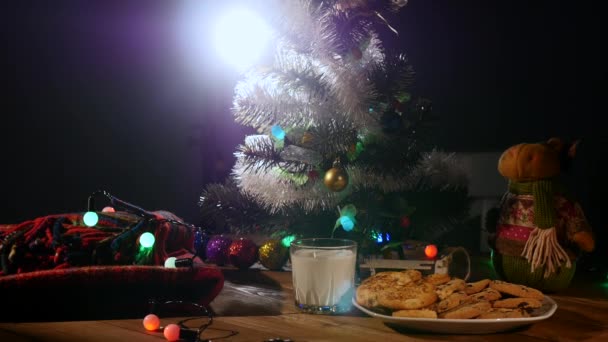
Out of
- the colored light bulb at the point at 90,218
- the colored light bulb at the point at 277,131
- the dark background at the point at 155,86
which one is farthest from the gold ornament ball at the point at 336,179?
the dark background at the point at 155,86

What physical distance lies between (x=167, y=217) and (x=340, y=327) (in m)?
0.44

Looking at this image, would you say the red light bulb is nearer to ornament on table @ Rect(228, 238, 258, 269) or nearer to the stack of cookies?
the stack of cookies

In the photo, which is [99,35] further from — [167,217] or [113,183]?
[167,217]

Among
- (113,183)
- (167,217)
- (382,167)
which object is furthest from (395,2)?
(113,183)

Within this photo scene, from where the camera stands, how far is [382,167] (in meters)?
1.30

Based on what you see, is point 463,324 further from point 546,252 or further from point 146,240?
point 146,240

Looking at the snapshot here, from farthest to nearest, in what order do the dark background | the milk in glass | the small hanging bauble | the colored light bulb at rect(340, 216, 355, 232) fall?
the dark background < the small hanging bauble < the colored light bulb at rect(340, 216, 355, 232) < the milk in glass

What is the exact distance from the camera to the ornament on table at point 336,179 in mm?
1235

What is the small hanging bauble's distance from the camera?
133cm

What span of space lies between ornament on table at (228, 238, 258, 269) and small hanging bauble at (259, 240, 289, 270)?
A: 0.7 inches

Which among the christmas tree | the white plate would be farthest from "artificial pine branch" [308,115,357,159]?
the white plate

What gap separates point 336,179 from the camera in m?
1.23

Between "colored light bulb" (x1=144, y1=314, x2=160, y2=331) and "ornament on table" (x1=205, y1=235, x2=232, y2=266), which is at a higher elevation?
"ornament on table" (x1=205, y1=235, x2=232, y2=266)

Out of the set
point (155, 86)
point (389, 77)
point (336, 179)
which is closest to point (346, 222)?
point (336, 179)
